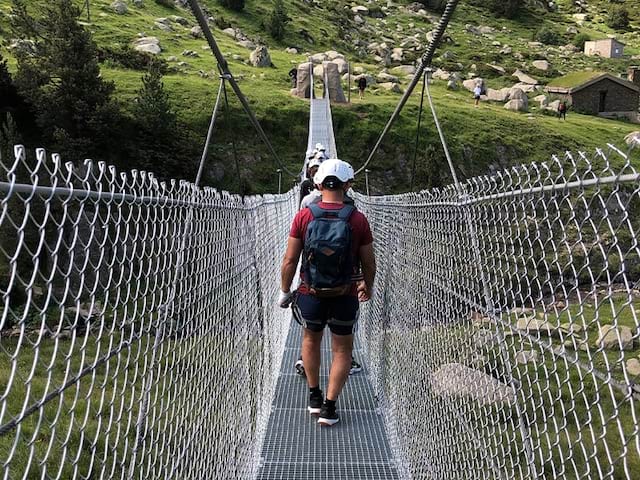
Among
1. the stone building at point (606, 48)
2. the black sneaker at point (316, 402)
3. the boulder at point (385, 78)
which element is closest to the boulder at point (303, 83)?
the boulder at point (385, 78)

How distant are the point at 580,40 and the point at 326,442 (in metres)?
52.5

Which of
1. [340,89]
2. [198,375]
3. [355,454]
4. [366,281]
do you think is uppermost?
[198,375]

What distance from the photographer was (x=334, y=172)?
7.28 ft

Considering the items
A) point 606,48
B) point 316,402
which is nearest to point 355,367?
point 316,402

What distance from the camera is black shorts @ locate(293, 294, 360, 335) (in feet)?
7.50

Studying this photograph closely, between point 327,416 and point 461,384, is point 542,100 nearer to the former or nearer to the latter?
point 327,416

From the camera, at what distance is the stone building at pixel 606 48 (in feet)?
145

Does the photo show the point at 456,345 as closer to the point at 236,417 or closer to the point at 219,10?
the point at 236,417

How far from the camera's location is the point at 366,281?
2.27 m

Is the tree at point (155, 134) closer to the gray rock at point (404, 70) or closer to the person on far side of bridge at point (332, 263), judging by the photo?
the person on far side of bridge at point (332, 263)

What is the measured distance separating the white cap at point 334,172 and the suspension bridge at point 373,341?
0.95 ft

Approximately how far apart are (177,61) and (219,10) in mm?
13429

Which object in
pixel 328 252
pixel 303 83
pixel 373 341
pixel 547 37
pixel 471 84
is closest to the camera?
pixel 328 252

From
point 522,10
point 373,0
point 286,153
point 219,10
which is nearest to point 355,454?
point 286,153
